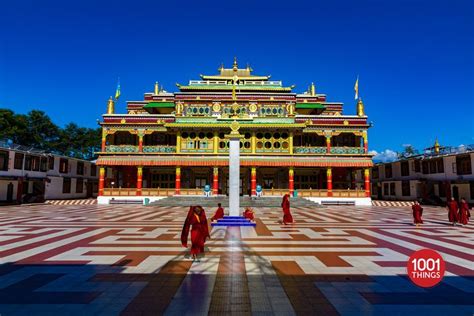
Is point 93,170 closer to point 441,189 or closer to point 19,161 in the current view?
point 19,161

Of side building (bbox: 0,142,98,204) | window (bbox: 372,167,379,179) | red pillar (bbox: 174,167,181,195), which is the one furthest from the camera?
window (bbox: 372,167,379,179)

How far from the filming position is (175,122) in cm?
3678

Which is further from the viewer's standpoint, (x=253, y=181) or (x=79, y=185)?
(x=79, y=185)

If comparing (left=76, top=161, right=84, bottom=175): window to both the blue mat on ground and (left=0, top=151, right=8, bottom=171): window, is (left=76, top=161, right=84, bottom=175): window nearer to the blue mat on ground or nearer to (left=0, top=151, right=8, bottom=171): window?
(left=0, top=151, right=8, bottom=171): window

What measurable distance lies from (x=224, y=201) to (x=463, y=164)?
26.4 meters

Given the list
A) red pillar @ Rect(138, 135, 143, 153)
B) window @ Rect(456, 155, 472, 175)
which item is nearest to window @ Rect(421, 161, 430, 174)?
window @ Rect(456, 155, 472, 175)

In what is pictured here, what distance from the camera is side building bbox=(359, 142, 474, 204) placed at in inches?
1304

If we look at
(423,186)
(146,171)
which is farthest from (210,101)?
(423,186)

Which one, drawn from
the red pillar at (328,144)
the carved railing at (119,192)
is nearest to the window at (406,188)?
the red pillar at (328,144)

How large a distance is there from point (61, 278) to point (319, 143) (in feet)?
118

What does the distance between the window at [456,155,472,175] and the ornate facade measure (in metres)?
9.35

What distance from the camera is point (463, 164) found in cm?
3338

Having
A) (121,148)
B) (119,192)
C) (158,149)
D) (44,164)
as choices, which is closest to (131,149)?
(121,148)

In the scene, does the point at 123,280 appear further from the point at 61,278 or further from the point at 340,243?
the point at 340,243
